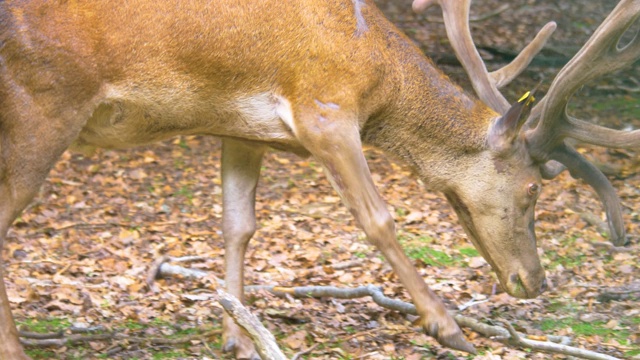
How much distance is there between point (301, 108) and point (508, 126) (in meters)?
1.53

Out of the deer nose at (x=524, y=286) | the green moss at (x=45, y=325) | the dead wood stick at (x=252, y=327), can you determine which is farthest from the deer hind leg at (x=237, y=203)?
the deer nose at (x=524, y=286)

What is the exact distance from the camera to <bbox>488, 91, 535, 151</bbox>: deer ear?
6004 mm

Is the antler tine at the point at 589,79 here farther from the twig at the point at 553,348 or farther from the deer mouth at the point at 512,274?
the twig at the point at 553,348

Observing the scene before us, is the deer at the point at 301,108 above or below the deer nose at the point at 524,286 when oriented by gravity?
above

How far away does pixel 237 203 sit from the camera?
6492mm

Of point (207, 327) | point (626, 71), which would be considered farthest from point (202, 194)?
point (626, 71)

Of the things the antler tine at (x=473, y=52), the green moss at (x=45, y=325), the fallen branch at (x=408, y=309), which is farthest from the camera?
the antler tine at (x=473, y=52)

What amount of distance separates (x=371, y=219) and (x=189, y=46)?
1.60m

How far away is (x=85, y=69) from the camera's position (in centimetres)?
504

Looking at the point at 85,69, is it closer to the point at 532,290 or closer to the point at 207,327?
the point at 207,327

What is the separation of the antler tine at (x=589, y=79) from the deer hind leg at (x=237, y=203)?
2.02 meters

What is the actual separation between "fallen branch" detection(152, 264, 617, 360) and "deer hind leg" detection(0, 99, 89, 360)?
2.39m

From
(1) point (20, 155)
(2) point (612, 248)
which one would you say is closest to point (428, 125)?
(1) point (20, 155)

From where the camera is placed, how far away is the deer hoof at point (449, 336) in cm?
573
